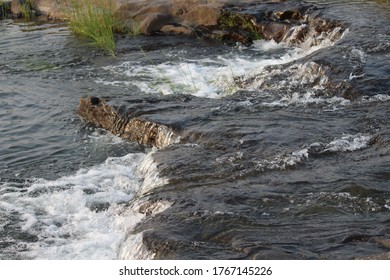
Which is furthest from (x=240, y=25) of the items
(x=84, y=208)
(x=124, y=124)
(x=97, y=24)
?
(x=84, y=208)

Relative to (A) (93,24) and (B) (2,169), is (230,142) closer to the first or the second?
(B) (2,169)

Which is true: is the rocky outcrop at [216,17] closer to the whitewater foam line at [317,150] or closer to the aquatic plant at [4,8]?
the aquatic plant at [4,8]

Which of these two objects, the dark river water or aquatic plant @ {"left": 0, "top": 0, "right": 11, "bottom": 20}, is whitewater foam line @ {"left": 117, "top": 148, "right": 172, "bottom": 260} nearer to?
the dark river water

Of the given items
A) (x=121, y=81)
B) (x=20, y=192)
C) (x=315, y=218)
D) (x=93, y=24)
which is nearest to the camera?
(x=315, y=218)

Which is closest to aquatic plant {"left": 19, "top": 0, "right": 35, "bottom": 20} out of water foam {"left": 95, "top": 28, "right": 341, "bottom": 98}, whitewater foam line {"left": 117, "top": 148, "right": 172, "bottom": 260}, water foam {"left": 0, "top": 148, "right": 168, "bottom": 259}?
water foam {"left": 95, "top": 28, "right": 341, "bottom": 98}

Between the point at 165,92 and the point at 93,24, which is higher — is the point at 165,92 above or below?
below

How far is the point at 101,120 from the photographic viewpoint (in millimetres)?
8508

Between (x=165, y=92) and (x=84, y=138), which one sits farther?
(x=165, y=92)

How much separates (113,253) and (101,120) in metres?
3.41

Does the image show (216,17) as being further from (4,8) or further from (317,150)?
(317,150)

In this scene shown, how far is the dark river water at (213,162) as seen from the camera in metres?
5.01

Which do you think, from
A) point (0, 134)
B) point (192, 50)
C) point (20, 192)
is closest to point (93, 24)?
point (192, 50)

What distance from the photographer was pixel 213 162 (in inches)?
251

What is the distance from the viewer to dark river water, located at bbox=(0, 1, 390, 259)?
197 inches
